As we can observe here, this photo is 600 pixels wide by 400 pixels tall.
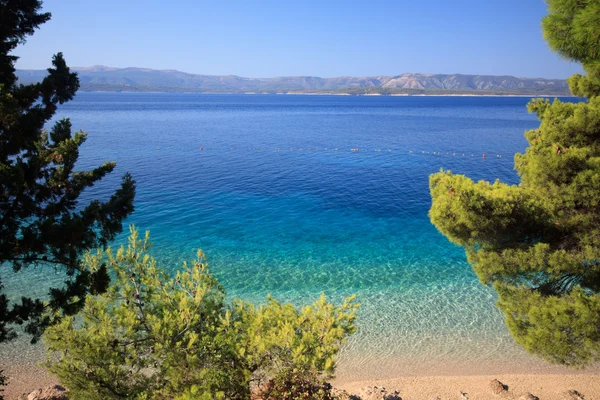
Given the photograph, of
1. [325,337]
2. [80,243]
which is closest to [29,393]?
[80,243]

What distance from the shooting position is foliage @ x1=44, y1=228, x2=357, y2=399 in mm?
7281

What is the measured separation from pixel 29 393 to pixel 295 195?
80.9 feet

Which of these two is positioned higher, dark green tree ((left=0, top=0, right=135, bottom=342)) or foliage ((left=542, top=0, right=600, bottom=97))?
foliage ((left=542, top=0, right=600, bottom=97))

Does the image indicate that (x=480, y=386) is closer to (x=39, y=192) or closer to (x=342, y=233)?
(x=39, y=192)

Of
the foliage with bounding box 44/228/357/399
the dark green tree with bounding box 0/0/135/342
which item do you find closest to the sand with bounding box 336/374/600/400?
the foliage with bounding box 44/228/357/399

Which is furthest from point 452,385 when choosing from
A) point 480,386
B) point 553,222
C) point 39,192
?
point 39,192

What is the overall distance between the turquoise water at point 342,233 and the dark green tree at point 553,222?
5269mm

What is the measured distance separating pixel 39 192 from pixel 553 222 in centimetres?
1169

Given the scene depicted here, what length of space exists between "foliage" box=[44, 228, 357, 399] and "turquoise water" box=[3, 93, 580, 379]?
254 inches

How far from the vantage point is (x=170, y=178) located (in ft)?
125

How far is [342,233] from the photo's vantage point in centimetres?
2562

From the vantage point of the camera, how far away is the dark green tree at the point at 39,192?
6973 mm

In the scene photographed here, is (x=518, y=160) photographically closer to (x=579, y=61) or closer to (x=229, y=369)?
(x=579, y=61)

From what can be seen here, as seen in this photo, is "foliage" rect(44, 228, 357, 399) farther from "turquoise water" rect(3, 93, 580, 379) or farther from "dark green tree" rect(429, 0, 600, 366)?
"turquoise water" rect(3, 93, 580, 379)
